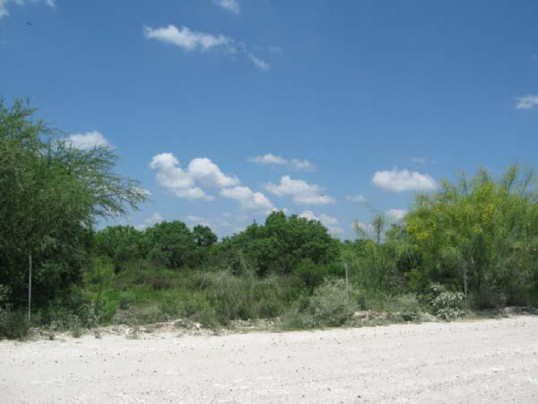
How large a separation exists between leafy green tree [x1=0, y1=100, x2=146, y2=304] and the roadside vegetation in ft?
0.11

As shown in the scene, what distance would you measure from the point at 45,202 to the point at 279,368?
25.6ft

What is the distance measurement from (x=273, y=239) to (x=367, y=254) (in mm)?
30092

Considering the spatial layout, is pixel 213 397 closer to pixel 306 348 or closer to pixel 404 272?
pixel 306 348

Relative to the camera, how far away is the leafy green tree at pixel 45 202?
14.4m

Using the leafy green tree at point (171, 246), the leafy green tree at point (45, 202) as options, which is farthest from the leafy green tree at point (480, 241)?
the leafy green tree at point (171, 246)

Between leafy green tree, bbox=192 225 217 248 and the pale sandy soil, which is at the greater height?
leafy green tree, bbox=192 225 217 248

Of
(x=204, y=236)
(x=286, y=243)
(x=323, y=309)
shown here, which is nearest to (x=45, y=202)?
(x=323, y=309)

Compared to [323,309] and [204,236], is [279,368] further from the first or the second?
[204,236]

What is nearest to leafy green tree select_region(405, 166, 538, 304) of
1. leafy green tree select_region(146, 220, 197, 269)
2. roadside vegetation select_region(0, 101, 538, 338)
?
roadside vegetation select_region(0, 101, 538, 338)

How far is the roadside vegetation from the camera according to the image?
15.0 meters

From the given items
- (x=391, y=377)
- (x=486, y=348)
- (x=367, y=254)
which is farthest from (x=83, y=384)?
(x=367, y=254)

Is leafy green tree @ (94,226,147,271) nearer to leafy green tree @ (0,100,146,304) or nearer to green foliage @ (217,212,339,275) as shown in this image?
green foliage @ (217,212,339,275)

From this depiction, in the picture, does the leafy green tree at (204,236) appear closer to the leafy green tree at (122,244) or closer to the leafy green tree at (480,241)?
the leafy green tree at (122,244)

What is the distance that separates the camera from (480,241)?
1923cm
